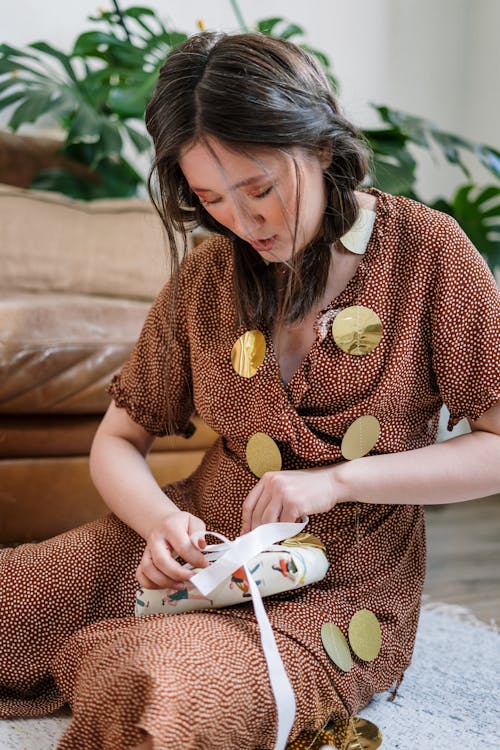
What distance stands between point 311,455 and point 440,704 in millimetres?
335

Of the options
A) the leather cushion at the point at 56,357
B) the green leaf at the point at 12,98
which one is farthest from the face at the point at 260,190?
the green leaf at the point at 12,98

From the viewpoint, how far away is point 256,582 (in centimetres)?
80

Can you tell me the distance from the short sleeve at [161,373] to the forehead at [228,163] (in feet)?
0.69

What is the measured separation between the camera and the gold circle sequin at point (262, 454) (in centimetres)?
89

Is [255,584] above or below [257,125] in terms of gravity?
below

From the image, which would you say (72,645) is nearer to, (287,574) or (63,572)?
(63,572)

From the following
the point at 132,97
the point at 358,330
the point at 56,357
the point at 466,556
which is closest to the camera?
the point at 358,330

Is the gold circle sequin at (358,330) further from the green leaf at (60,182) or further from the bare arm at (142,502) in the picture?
Answer: the green leaf at (60,182)

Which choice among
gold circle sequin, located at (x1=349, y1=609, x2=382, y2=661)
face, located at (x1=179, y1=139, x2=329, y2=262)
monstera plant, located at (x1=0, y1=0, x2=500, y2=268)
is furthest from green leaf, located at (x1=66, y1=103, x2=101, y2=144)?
gold circle sequin, located at (x1=349, y1=609, x2=382, y2=661)

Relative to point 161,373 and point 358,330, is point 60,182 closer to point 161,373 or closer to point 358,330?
point 161,373

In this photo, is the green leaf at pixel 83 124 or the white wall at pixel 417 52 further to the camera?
the white wall at pixel 417 52

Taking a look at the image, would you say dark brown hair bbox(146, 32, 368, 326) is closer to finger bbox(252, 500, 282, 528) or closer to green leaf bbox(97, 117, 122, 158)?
finger bbox(252, 500, 282, 528)

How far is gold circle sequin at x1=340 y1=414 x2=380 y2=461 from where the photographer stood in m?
0.86

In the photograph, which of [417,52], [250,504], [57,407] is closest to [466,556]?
[57,407]
